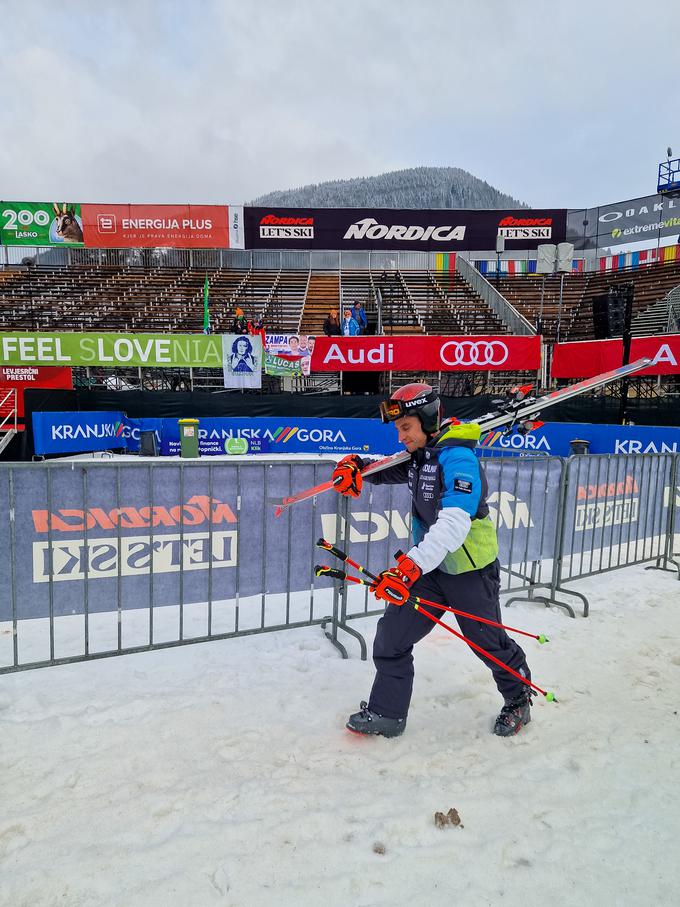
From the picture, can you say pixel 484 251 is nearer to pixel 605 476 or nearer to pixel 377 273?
pixel 377 273

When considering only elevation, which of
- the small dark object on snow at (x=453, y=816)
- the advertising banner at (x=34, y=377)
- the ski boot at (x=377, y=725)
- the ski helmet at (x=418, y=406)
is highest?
the advertising banner at (x=34, y=377)

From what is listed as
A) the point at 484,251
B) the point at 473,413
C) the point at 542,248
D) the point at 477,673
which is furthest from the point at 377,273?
the point at 477,673

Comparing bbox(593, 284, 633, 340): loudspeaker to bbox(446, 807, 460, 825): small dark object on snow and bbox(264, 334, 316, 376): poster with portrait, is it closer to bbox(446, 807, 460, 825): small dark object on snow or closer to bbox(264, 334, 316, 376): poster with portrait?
bbox(264, 334, 316, 376): poster with portrait

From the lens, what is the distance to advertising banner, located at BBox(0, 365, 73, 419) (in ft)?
49.5

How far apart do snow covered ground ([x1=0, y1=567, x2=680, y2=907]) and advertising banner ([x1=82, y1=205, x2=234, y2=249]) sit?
26.4 metres

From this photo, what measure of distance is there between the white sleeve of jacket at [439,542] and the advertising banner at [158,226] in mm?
27264

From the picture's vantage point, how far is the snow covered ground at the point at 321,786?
2.10 metres

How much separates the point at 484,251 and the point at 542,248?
8.82 meters

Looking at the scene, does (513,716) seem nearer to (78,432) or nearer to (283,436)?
(283,436)

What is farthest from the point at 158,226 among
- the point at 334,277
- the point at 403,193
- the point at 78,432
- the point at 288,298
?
the point at 403,193

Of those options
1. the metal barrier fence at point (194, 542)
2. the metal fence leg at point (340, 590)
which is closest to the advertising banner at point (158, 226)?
the metal barrier fence at point (194, 542)

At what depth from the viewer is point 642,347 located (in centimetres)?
1426

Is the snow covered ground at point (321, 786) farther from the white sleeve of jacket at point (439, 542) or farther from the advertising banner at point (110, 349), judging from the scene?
the advertising banner at point (110, 349)

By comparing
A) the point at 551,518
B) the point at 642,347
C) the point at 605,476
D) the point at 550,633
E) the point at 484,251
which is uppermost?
the point at 484,251
